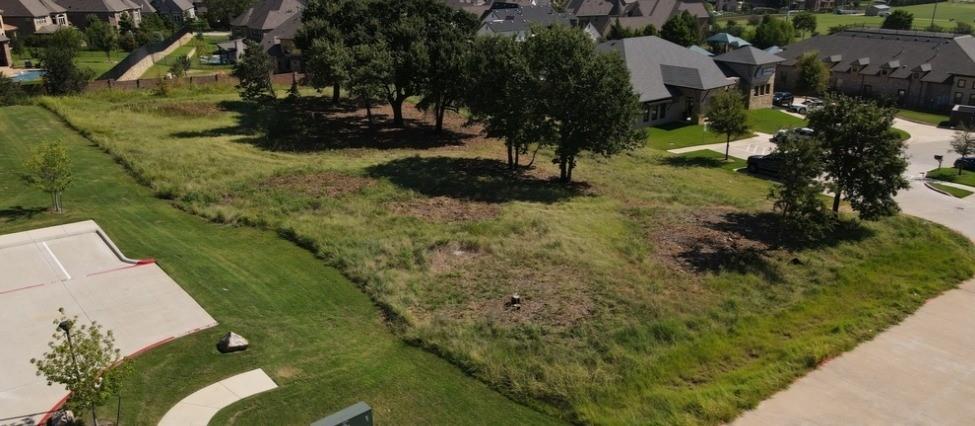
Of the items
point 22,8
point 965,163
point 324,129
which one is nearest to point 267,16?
point 22,8

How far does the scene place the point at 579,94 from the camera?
35.3 metres

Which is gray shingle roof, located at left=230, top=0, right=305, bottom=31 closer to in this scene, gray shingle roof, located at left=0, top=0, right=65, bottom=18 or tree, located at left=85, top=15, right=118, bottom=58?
tree, located at left=85, top=15, right=118, bottom=58

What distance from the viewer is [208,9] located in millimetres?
130875

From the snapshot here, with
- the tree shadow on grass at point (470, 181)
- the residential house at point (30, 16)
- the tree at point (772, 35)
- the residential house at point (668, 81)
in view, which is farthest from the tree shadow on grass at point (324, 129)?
the tree at point (772, 35)

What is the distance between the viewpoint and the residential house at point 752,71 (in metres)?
66.5

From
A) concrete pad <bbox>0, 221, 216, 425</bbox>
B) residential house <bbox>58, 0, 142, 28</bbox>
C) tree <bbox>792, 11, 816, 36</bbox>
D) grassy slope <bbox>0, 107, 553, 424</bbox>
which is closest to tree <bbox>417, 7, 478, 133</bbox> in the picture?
grassy slope <bbox>0, 107, 553, 424</bbox>

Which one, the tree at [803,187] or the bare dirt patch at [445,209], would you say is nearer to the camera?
the tree at [803,187]

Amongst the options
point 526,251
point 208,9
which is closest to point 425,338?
point 526,251

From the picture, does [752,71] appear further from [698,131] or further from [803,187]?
[803,187]

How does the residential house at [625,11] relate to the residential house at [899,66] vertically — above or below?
above

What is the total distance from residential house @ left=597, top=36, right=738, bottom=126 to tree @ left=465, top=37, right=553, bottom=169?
2240cm

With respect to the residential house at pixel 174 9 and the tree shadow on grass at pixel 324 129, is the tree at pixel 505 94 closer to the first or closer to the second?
the tree shadow on grass at pixel 324 129

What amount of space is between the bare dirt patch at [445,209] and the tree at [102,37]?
75544 mm

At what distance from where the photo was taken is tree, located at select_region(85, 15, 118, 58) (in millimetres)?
90688
